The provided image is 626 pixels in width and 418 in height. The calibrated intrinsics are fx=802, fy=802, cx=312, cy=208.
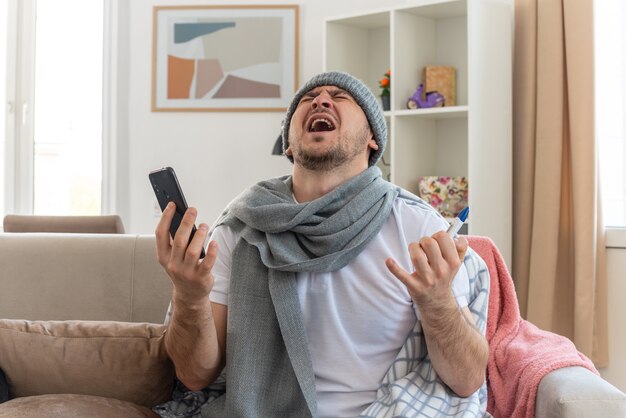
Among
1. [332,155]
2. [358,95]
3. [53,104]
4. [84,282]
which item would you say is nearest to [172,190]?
[332,155]

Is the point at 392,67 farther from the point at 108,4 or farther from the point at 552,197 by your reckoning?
the point at 108,4

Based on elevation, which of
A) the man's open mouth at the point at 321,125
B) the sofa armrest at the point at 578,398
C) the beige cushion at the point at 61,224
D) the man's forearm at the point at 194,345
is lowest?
the sofa armrest at the point at 578,398

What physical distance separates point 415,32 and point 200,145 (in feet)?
4.54

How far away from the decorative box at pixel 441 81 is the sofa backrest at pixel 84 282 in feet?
6.31

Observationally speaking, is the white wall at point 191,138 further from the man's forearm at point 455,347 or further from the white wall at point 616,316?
the man's forearm at point 455,347

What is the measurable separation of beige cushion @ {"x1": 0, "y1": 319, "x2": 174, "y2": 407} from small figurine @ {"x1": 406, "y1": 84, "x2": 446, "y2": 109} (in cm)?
215

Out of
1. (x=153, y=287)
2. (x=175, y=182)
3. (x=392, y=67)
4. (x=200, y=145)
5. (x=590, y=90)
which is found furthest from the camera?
(x=200, y=145)

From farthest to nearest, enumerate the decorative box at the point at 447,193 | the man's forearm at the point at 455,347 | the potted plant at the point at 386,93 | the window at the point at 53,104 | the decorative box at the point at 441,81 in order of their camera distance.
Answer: the window at the point at 53,104, the potted plant at the point at 386,93, the decorative box at the point at 441,81, the decorative box at the point at 447,193, the man's forearm at the point at 455,347

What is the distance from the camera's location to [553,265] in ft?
11.0

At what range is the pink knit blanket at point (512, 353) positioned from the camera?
163 cm

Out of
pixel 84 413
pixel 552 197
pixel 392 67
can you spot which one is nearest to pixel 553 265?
pixel 552 197

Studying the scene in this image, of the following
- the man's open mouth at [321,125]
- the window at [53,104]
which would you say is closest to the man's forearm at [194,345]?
the man's open mouth at [321,125]

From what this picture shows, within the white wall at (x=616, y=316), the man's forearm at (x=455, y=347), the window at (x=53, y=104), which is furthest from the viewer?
the window at (x=53, y=104)

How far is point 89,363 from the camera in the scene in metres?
1.70
